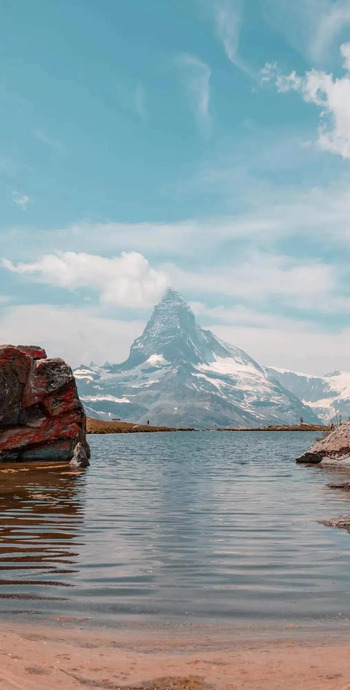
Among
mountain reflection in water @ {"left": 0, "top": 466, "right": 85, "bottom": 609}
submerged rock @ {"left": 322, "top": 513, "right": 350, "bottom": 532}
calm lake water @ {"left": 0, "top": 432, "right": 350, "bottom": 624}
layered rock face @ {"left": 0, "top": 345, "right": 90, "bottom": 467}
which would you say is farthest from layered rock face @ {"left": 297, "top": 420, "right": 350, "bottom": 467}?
submerged rock @ {"left": 322, "top": 513, "right": 350, "bottom": 532}

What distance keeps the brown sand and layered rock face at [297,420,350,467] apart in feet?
135

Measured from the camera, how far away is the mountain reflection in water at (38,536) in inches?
434

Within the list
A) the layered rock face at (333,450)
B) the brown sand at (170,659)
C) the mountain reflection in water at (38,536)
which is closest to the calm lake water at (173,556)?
the mountain reflection in water at (38,536)

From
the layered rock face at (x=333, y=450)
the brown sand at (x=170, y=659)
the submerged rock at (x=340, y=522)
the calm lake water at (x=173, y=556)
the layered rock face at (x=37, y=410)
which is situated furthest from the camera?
the layered rock face at (x=333, y=450)

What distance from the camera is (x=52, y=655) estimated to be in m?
7.37

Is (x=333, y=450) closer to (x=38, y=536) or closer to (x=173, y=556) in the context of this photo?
(x=38, y=536)

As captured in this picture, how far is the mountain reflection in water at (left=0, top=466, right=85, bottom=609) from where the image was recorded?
36.1 ft

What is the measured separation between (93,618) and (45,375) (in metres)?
41.5

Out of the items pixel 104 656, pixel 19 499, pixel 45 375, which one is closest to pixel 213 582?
pixel 104 656

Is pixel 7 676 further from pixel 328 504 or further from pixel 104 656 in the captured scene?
pixel 328 504

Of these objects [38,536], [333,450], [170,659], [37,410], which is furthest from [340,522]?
[37,410]

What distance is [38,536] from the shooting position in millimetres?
16078

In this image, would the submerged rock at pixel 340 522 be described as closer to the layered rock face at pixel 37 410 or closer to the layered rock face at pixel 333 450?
the layered rock face at pixel 333 450

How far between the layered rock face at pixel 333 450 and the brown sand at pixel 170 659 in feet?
135
